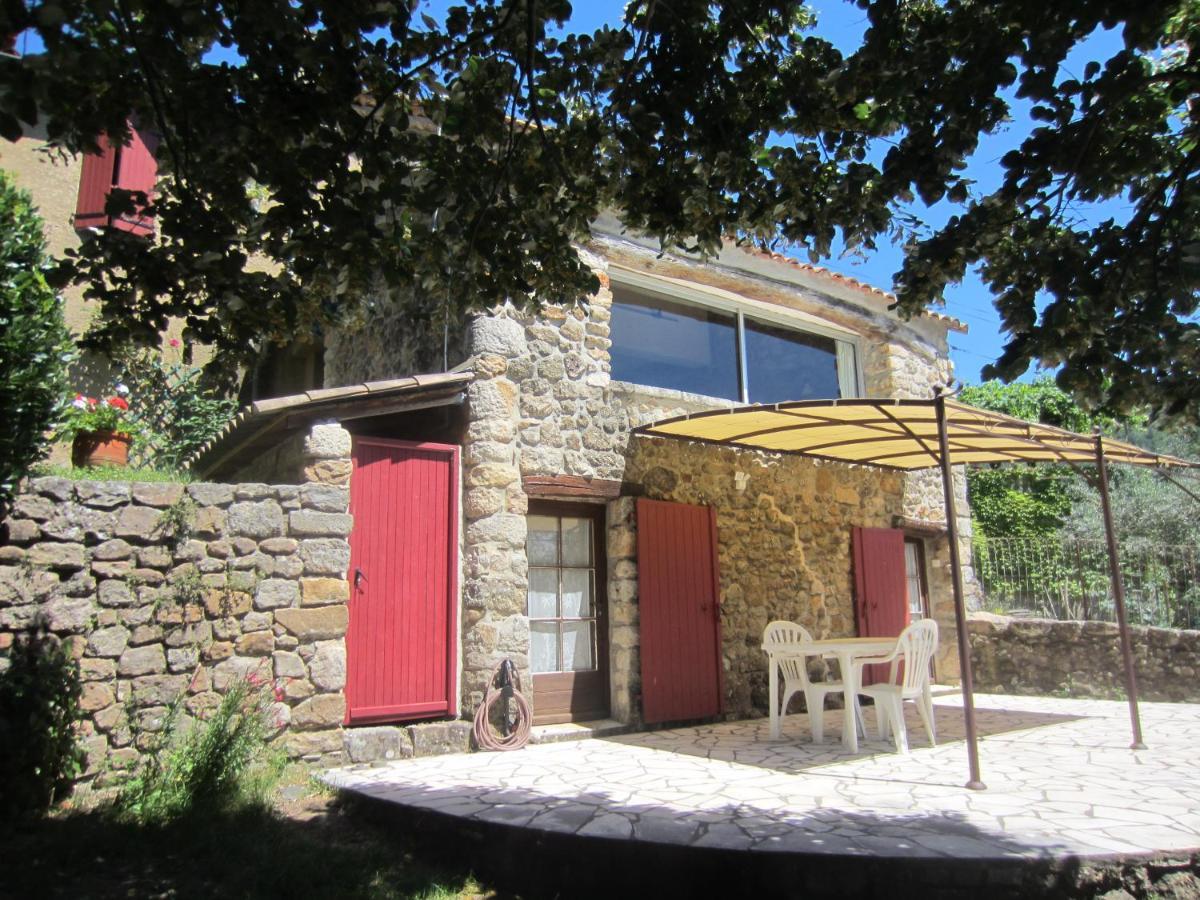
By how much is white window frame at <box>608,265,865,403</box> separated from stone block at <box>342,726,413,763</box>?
14.1 feet

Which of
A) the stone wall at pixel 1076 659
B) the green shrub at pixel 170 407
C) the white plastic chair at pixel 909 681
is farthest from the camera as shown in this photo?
the green shrub at pixel 170 407

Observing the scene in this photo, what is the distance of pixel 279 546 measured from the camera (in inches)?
210

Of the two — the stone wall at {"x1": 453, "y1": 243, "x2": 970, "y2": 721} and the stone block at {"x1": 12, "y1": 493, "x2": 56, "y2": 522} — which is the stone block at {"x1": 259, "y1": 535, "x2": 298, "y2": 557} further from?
the stone wall at {"x1": 453, "y1": 243, "x2": 970, "y2": 721}

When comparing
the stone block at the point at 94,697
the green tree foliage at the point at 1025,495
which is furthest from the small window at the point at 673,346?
the green tree foliage at the point at 1025,495

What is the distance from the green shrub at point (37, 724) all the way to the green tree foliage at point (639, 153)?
2000 mm

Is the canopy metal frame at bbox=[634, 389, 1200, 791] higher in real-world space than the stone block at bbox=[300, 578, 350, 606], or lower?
higher

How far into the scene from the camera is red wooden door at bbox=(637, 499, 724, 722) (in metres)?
7.02

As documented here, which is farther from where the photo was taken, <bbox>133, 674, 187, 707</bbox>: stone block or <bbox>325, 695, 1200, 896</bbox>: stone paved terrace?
<bbox>133, 674, 187, 707</bbox>: stone block

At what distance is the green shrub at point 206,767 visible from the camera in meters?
4.24

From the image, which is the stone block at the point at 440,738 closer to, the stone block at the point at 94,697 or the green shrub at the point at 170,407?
the stone block at the point at 94,697

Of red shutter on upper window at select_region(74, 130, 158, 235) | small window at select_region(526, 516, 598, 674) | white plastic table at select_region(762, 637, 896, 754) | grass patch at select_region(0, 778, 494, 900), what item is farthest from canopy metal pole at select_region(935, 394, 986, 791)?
red shutter on upper window at select_region(74, 130, 158, 235)

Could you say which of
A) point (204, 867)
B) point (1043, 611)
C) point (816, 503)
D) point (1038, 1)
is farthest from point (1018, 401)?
point (204, 867)

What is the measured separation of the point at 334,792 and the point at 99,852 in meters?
1.36

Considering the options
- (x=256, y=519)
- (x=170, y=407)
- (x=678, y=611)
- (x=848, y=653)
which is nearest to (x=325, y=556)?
(x=256, y=519)
